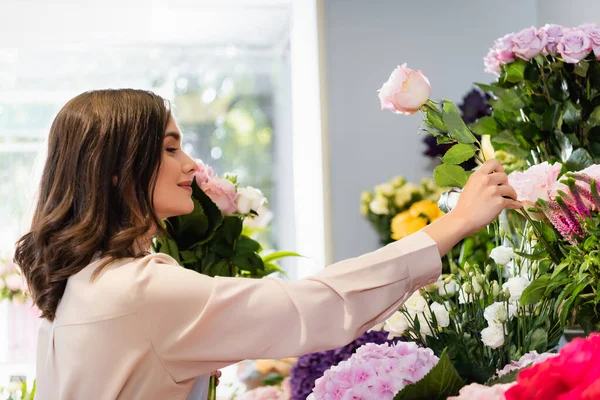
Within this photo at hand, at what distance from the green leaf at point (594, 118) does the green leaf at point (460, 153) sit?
16.4 inches

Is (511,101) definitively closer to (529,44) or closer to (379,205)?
(529,44)

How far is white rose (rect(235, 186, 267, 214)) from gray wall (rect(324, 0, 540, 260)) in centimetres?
88

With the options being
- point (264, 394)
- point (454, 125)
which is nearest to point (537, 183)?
point (454, 125)

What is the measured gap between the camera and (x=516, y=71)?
1.39 m

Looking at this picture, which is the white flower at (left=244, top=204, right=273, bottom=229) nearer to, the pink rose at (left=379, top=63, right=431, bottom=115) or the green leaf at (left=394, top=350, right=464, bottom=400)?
the pink rose at (left=379, top=63, right=431, bottom=115)

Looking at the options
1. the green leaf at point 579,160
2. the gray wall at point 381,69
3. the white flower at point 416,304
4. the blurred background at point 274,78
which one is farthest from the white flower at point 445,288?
the gray wall at point 381,69

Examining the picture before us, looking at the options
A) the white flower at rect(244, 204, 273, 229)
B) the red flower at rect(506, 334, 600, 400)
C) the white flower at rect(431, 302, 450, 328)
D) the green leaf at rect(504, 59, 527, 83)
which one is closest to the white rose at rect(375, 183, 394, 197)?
the white flower at rect(244, 204, 273, 229)

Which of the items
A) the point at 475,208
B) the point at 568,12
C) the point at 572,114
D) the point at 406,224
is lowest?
the point at 406,224

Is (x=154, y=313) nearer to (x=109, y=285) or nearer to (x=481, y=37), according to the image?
(x=109, y=285)

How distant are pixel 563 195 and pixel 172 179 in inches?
21.4

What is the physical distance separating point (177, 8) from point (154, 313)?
83.4 inches

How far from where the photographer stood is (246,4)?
2762 millimetres

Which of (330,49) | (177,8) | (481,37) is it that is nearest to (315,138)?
(330,49)

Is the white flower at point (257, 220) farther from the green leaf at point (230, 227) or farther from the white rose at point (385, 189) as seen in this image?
the white rose at point (385, 189)
